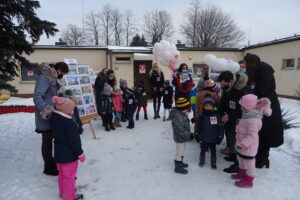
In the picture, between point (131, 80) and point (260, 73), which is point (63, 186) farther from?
point (131, 80)

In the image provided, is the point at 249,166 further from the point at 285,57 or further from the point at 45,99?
the point at 285,57

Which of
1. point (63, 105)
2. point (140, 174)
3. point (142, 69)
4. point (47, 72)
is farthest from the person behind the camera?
point (142, 69)

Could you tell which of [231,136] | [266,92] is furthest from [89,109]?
[266,92]

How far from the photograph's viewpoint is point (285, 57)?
14.2m

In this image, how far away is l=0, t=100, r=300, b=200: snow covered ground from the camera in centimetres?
376

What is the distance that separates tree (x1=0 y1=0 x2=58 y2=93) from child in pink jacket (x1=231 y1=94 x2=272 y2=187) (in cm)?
389

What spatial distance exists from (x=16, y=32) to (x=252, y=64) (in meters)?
4.28

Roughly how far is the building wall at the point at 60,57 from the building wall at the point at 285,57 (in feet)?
34.0

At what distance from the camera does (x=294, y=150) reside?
549cm

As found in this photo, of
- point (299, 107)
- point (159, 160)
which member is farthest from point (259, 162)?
point (299, 107)

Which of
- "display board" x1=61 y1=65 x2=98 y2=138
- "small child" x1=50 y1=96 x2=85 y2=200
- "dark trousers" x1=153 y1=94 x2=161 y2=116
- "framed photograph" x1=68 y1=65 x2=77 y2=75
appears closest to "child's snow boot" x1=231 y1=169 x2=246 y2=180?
"small child" x1=50 y1=96 x2=85 y2=200

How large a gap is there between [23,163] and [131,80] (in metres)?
11.7

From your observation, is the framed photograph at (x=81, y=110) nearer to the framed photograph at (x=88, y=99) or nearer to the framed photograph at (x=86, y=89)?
the framed photograph at (x=88, y=99)

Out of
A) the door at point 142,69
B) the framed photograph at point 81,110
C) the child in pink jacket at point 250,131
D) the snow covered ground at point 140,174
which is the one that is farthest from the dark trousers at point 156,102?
the door at point 142,69
